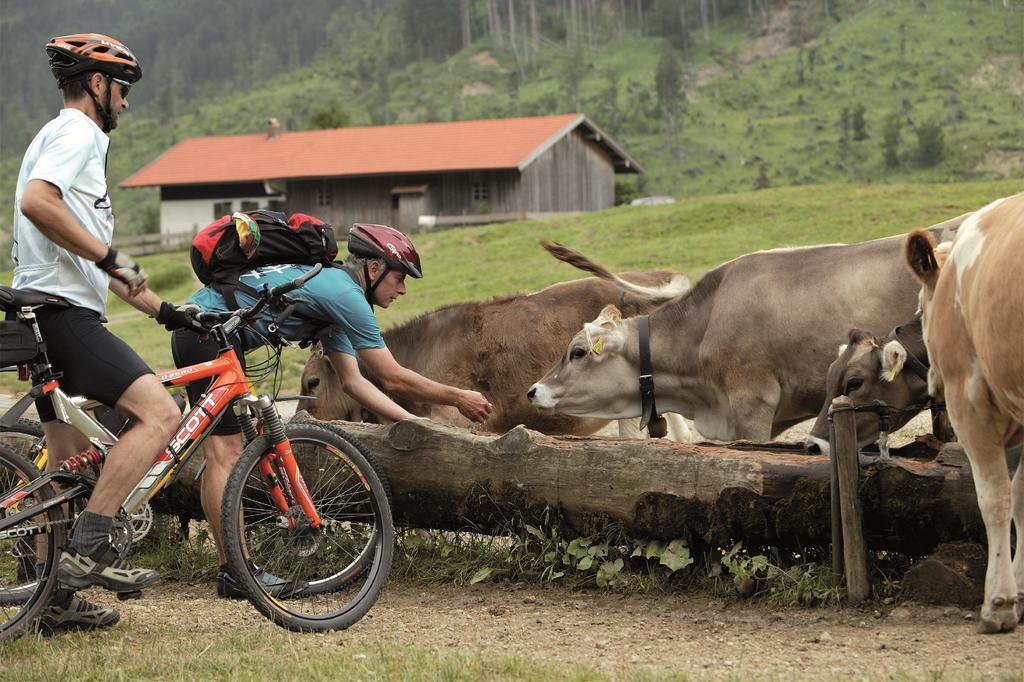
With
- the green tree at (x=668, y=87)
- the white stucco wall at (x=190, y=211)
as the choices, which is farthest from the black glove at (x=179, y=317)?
the green tree at (x=668, y=87)

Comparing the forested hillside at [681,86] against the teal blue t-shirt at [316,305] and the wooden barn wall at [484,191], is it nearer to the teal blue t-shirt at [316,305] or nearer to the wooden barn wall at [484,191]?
the wooden barn wall at [484,191]

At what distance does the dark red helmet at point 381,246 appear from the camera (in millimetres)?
7039

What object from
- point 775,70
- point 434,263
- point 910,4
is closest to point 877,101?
point 775,70

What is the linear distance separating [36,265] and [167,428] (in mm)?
926

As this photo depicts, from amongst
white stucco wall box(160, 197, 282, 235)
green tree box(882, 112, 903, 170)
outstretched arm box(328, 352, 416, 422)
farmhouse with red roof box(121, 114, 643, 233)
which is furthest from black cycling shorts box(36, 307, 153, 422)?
green tree box(882, 112, 903, 170)

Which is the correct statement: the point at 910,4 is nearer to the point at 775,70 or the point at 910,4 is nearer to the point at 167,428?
the point at 775,70

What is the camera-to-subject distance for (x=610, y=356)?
9164 millimetres

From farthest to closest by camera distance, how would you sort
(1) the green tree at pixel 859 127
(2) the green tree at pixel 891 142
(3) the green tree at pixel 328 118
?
(1) the green tree at pixel 859 127 < (2) the green tree at pixel 891 142 < (3) the green tree at pixel 328 118

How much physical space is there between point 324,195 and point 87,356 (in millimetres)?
52960

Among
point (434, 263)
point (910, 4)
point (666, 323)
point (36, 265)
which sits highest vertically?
point (910, 4)

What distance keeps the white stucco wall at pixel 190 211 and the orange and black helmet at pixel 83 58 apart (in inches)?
2144

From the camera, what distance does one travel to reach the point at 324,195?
5753 centimetres

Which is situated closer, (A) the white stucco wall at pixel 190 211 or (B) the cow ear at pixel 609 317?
(B) the cow ear at pixel 609 317

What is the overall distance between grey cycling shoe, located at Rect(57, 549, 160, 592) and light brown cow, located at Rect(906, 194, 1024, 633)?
368 centimetres
